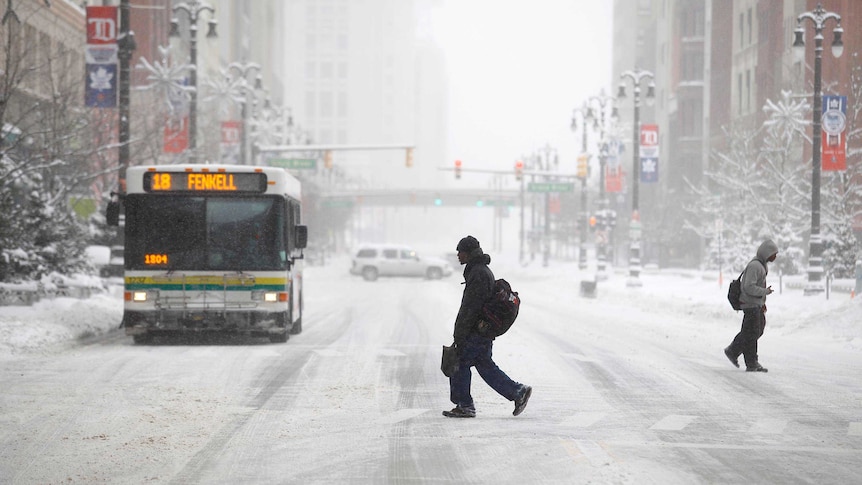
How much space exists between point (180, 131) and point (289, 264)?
65.4ft

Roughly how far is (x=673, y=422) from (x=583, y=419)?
82 cm

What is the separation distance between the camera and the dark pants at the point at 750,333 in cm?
1563

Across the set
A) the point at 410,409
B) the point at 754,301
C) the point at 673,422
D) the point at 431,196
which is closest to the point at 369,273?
the point at 754,301

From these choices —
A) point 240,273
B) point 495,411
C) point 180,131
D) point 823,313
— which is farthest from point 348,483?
point 180,131

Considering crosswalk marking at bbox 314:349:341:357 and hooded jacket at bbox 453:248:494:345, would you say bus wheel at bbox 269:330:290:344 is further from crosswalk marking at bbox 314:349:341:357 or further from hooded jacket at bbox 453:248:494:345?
hooded jacket at bbox 453:248:494:345

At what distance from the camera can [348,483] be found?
26.7 ft

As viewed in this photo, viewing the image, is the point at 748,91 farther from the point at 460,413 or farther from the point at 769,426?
the point at 460,413

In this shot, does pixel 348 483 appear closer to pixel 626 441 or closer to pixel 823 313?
pixel 626 441

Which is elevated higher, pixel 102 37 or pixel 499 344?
pixel 102 37

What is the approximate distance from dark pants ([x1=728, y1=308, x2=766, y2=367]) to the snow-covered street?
1.23 feet

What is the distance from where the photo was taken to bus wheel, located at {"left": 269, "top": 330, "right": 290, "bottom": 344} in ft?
65.8

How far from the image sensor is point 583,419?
11.2 m

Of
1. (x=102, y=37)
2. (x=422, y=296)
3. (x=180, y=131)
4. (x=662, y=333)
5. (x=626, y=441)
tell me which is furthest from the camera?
(x=422, y=296)

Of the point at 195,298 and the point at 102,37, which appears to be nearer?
the point at 195,298
